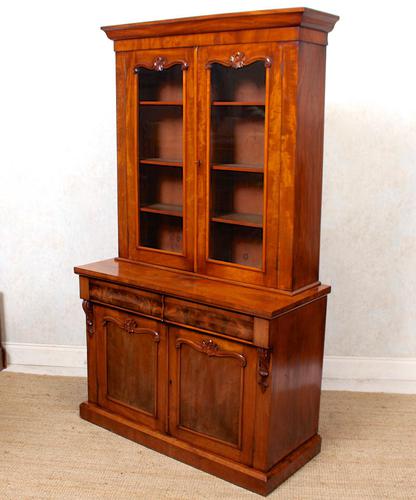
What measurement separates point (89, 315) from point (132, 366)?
332 mm

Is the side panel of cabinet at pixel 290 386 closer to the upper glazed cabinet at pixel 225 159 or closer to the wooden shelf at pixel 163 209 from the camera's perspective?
the upper glazed cabinet at pixel 225 159

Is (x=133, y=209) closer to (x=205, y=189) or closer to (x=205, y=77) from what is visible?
(x=205, y=189)

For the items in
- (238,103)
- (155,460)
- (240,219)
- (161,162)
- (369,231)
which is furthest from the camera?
(369,231)

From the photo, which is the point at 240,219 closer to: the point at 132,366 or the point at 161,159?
the point at 161,159

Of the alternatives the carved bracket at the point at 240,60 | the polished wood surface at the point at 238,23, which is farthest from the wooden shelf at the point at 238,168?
the polished wood surface at the point at 238,23

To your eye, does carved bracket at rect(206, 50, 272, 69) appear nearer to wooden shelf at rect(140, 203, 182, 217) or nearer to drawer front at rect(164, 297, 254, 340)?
wooden shelf at rect(140, 203, 182, 217)

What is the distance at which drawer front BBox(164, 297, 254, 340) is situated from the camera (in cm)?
273

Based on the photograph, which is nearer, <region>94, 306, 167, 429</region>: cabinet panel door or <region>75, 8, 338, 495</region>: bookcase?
<region>75, 8, 338, 495</region>: bookcase

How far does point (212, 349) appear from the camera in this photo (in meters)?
2.87

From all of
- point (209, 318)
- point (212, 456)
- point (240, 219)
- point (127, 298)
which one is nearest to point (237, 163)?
point (240, 219)

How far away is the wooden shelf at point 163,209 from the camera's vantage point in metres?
3.15

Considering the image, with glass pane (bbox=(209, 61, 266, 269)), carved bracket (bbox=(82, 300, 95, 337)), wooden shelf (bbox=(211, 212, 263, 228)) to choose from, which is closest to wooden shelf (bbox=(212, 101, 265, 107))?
glass pane (bbox=(209, 61, 266, 269))

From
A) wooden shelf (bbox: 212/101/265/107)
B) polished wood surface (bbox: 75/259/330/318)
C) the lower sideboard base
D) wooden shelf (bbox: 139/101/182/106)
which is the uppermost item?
wooden shelf (bbox: 139/101/182/106)

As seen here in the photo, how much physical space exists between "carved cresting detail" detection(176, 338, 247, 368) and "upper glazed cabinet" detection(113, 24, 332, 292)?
0.98 feet
